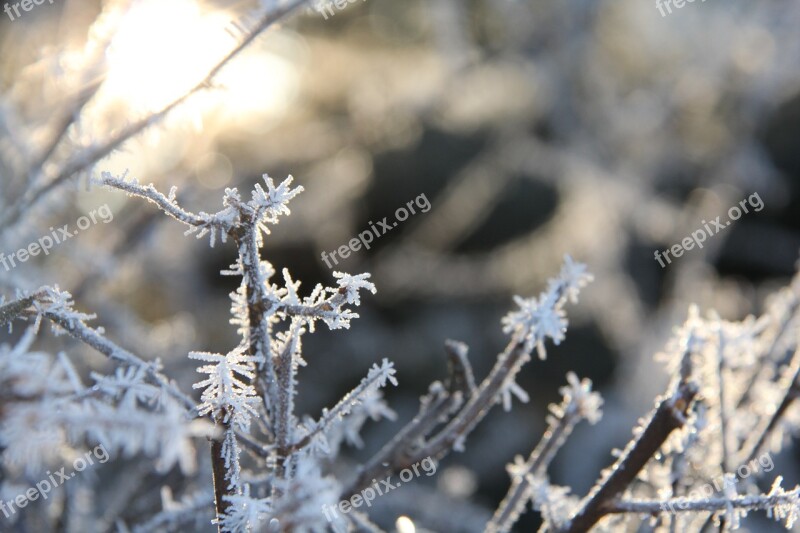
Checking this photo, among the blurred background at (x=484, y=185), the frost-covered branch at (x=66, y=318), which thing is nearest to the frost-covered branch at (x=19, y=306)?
the frost-covered branch at (x=66, y=318)

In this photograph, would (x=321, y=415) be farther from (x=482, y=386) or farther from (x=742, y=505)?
(x=742, y=505)

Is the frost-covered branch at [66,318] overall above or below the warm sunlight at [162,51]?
below

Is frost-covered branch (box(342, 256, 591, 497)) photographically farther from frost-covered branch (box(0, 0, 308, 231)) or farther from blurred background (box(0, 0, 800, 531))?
blurred background (box(0, 0, 800, 531))

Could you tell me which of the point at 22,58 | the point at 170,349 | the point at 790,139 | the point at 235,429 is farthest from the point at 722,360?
the point at 790,139

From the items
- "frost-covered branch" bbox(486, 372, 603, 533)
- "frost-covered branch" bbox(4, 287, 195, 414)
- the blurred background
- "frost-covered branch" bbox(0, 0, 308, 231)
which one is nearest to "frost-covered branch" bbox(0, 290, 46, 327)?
"frost-covered branch" bbox(4, 287, 195, 414)

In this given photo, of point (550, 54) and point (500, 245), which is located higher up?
point (550, 54)

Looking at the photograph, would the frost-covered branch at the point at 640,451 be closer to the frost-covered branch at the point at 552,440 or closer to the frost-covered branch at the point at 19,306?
the frost-covered branch at the point at 552,440

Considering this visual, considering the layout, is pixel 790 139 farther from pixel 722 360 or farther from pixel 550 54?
pixel 722 360

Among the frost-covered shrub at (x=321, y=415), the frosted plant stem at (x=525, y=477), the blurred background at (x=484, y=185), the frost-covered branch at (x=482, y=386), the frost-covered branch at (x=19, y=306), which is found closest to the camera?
the frost-covered shrub at (x=321, y=415)

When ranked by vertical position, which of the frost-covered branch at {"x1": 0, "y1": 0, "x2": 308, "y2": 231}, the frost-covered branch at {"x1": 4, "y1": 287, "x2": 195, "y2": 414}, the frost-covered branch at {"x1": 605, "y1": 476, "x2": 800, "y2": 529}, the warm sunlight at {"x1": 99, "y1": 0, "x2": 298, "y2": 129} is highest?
the warm sunlight at {"x1": 99, "y1": 0, "x2": 298, "y2": 129}
